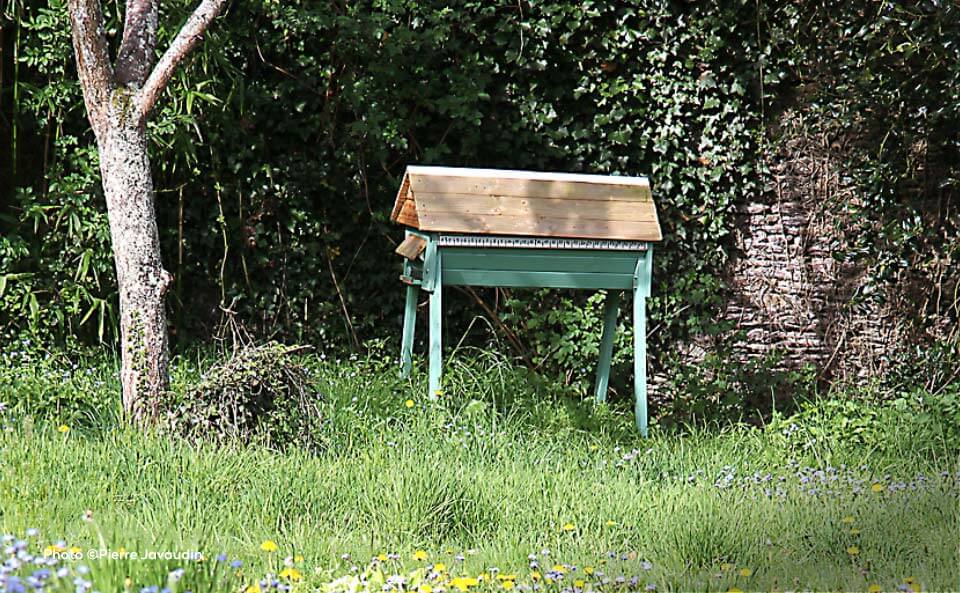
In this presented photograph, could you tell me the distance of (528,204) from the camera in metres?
4.58

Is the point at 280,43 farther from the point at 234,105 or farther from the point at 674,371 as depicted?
the point at 674,371

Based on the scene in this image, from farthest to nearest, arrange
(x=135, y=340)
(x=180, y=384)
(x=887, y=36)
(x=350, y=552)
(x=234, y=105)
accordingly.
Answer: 1. (x=234, y=105)
2. (x=887, y=36)
3. (x=180, y=384)
4. (x=135, y=340)
5. (x=350, y=552)

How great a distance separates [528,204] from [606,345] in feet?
3.31

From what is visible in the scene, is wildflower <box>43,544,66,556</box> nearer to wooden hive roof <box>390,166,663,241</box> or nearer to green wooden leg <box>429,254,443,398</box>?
green wooden leg <box>429,254,443,398</box>

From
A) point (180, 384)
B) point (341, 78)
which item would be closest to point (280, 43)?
point (341, 78)

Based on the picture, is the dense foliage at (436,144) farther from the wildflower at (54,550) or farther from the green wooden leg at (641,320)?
the wildflower at (54,550)

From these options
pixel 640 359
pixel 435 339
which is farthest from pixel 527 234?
pixel 640 359

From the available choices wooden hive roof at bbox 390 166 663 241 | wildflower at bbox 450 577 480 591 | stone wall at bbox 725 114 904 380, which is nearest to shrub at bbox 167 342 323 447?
wooden hive roof at bbox 390 166 663 241

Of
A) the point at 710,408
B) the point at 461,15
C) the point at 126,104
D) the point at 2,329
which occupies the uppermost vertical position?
the point at 461,15

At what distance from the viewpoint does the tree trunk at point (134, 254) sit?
3.90 m

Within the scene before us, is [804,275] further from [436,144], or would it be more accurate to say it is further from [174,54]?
[174,54]

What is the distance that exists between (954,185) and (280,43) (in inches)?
150

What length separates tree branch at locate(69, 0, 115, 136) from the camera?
388cm

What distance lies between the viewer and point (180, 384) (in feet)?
14.9
